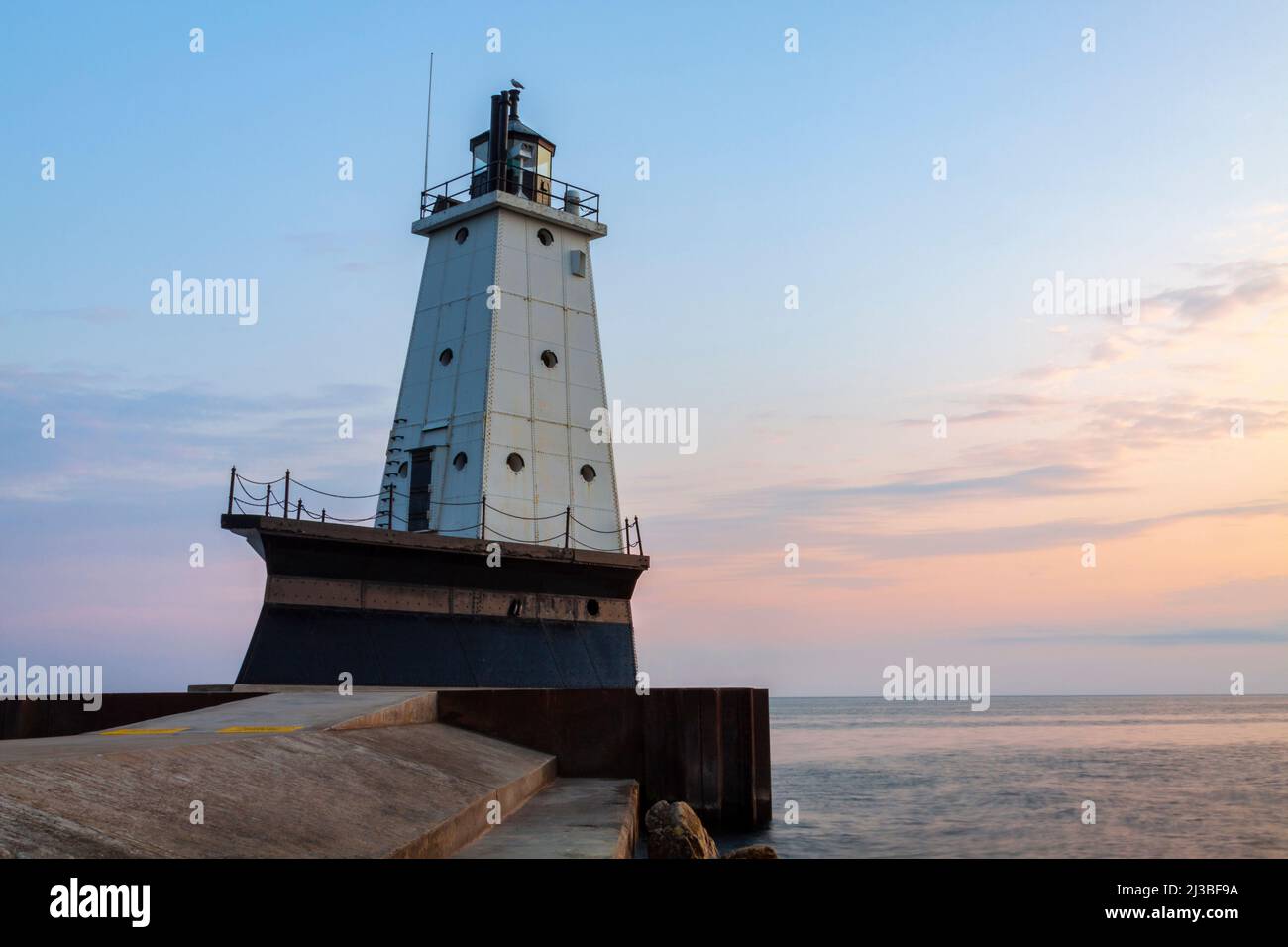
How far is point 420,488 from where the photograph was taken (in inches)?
1093

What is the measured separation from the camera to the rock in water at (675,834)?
1315cm

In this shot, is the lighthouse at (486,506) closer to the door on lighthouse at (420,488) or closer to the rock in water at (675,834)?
the door on lighthouse at (420,488)

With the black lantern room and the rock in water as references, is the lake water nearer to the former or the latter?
the rock in water

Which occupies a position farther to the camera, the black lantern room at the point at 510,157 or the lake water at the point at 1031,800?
the black lantern room at the point at 510,157

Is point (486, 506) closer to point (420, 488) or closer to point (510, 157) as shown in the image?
point (420, 488)

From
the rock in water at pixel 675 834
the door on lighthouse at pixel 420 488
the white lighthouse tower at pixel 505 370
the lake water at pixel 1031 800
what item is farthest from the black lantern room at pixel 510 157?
the rock in water at pixel 675 834

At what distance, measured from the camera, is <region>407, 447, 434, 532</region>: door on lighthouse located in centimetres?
2753

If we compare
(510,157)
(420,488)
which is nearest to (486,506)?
(420,488)

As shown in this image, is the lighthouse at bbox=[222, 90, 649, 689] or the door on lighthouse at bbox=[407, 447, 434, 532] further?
the door on lighthouse at bbox=[407, 447, 434, 532]

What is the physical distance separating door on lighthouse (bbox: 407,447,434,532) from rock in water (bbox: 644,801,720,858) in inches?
550

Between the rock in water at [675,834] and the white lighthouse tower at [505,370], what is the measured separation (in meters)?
12.2

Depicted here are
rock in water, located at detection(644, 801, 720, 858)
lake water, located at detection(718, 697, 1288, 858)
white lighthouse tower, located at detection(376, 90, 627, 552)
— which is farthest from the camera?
white lighthouse tower, located at detection(376, 90, 627, 552)

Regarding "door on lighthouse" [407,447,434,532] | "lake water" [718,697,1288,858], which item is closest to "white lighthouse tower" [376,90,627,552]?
"door on lighthouse" [407,447,434,532]

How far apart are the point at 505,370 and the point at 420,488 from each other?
3478 millimetres
